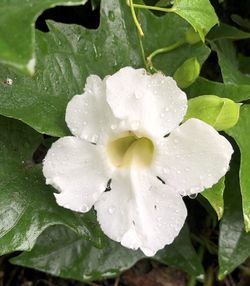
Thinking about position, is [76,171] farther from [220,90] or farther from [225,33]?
[225,33]

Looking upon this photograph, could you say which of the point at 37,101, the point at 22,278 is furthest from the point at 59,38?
the point at 22,278

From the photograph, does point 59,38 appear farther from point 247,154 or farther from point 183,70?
point 247,154

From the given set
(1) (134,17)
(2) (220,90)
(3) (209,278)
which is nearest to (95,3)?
(1) (134,17)

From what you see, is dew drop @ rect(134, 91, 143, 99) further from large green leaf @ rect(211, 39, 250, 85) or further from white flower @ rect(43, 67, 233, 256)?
large green leaf @ rect(211, 39, 250, 85)

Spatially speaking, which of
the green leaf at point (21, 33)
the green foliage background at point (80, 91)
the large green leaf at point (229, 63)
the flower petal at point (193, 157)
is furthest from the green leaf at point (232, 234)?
the green leaf at point (21, 33)

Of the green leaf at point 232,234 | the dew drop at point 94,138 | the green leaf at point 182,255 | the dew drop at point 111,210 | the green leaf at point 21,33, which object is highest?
the green leaf at point 21,33

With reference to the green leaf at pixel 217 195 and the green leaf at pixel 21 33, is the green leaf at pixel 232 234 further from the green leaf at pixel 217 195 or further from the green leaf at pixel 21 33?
the green leaf at pixel 21 33
